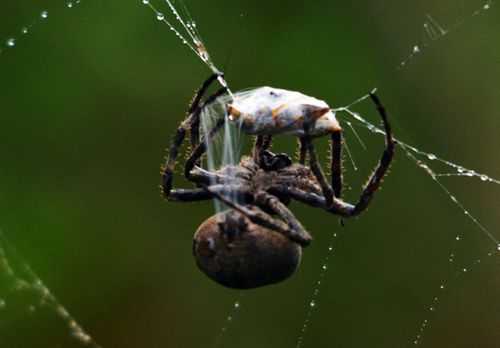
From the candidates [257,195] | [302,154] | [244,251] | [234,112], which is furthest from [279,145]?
[234,112]

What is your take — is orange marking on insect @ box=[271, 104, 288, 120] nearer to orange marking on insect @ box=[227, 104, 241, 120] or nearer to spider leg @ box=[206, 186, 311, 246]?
orange marking on insect @ box=[227, 104, 241, 120]

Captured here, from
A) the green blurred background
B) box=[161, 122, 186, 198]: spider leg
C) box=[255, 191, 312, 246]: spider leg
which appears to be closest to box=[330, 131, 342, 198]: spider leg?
box=[255, 191, 312, 246]: spider leg

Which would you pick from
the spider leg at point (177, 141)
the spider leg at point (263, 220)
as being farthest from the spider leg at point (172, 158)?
the spider leg at point (263, 220)

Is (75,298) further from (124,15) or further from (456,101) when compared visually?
(456,101)

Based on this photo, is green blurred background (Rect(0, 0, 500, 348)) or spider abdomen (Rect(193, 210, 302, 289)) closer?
spider abdomen (Rect(193, 210, 302, 289))

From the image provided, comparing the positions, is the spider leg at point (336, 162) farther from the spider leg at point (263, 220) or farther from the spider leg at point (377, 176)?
the spider leg at point (263, 220)

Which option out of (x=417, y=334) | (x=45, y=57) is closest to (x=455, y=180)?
(x=417, y=334)
